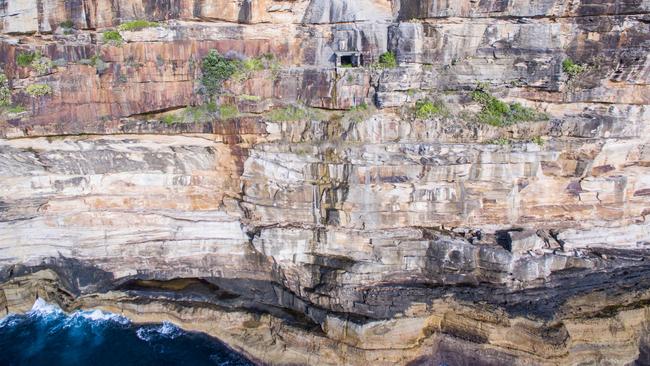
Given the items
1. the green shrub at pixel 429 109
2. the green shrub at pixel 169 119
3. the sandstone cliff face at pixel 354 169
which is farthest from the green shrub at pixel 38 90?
the green shrub at pixel 429 109

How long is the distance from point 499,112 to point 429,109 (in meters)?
2.75

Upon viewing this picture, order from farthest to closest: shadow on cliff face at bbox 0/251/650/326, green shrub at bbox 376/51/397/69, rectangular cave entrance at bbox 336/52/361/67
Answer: rectangular cave entrance at bbox 336/52/361/67 < green shrub at bbox 376/51/397/69 < shadow on cliff face at bbox 0/251/650/326

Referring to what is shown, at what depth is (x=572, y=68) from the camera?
1947cm

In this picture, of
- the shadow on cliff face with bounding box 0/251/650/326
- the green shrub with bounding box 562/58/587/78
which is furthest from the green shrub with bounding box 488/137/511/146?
the shadow on cliff face with bounding box 0/251/650/326

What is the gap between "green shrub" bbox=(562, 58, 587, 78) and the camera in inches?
767

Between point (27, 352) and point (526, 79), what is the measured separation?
2241 cm

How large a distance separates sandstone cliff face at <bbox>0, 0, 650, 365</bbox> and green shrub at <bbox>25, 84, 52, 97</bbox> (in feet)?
0.84

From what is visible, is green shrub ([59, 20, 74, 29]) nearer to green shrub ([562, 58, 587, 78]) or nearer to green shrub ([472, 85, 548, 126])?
green shrub ([472, 85, 548, 126])

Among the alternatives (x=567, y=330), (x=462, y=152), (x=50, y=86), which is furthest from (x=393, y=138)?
(x=50, y=86)

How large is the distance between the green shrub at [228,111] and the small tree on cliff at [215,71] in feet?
2.29

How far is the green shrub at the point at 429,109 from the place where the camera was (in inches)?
789

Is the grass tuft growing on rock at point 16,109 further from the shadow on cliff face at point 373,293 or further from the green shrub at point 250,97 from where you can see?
the green shrub at point 250,97

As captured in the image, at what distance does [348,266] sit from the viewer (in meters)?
20.4

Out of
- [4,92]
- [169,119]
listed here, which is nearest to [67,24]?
[4,92]
